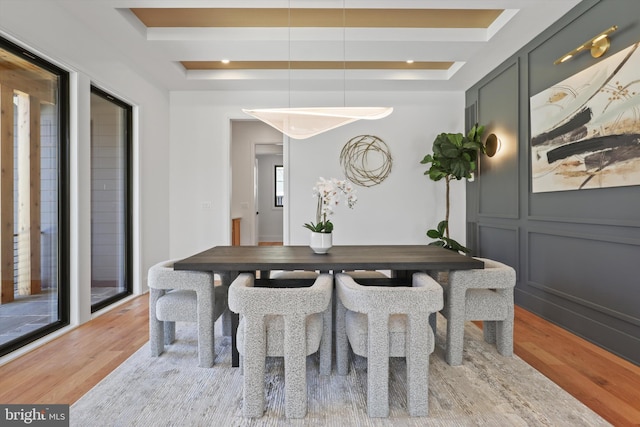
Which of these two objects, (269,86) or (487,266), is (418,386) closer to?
(487,266)

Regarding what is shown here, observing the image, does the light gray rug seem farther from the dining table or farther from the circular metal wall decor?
the circular metal wall decor

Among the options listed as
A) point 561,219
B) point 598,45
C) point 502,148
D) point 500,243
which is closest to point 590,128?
point 598,45

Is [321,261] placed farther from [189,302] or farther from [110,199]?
[110,199]

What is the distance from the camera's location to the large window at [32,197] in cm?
231

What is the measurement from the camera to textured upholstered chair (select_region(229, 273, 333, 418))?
1.61 meters

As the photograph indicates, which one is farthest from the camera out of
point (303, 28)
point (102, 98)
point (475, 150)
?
point (475, 150)

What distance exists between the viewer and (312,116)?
2703 mm

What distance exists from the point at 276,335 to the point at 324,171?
3199mm

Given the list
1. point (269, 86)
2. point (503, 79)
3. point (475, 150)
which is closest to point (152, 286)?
point (269, 86)

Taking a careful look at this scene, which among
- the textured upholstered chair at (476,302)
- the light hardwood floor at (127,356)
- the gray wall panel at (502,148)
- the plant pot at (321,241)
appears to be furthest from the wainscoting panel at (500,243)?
the plant pot at (321,241)

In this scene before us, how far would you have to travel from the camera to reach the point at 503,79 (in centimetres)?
364

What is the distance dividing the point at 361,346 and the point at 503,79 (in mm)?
3360

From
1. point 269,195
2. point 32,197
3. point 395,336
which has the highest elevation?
point 269,195

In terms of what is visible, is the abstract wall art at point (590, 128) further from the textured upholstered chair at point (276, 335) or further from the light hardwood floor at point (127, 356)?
the textured upholstered chair at point (276, 335)
